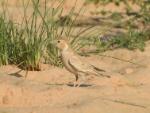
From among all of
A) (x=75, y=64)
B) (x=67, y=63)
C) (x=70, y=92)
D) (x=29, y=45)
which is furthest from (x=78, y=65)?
(x=29, y=45)

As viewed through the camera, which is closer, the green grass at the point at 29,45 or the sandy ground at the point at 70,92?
the sandy ground at the point at 70,92

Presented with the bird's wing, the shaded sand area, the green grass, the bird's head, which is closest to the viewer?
the shaded sand area

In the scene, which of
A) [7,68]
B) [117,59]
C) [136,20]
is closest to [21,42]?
[7,68]

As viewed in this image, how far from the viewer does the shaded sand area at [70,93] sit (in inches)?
287

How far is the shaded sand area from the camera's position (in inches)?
287

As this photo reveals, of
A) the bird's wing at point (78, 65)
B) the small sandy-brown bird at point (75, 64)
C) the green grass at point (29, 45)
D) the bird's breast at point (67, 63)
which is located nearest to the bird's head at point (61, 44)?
the small sandy-brown bird at point (75, 64)

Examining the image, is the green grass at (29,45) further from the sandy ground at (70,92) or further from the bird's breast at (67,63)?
the bird's breast at (67,63)

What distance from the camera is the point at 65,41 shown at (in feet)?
28.1

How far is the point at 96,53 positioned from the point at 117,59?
0.56m

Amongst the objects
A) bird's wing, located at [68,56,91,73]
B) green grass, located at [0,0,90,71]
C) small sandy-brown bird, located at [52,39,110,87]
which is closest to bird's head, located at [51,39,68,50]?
small sandy-brown bird, located at [52,39,110,87]

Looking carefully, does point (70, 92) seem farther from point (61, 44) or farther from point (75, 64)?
point (61, 44)

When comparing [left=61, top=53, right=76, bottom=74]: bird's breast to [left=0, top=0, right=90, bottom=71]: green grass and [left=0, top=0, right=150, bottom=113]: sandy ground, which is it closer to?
[left=0, top=0, right=150, bottom=113]: sandy ground

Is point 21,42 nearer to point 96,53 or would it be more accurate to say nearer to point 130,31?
point 96,53

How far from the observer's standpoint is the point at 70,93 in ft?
25.8
